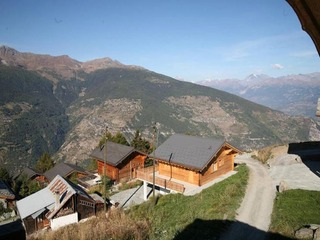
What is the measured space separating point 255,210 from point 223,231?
4.64 meters

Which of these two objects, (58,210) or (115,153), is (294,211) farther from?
(115,153)

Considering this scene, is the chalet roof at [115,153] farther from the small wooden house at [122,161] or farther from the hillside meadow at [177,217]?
the hillside meadow at [177,217]

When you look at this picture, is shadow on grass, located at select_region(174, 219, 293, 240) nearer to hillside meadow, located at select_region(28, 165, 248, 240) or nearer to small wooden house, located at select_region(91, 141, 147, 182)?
hillside meadow, located at select_region(28, 165, 248, 240)

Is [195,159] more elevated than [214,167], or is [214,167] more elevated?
[195,159]

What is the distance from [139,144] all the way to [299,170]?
35759mm

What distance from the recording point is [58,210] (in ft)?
110

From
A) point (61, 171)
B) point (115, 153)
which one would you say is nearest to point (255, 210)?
point (115, 153)

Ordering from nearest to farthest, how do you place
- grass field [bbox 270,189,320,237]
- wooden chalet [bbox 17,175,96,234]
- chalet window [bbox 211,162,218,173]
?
grass field [bbox 270,189,320,237], wooden chalet [bbox 17,175,96,234], chalet window [bbox 211,162,218,173]

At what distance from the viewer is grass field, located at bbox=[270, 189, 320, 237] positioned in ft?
62.7

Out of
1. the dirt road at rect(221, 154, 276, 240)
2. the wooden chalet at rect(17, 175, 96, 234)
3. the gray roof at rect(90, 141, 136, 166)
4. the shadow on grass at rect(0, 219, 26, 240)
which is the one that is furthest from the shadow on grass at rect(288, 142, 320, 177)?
the shadow on grass at rect(0, 219, 26, 240)

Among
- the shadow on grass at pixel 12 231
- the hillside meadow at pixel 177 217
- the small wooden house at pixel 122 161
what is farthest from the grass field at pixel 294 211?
the small wooden house at pixel 122 161

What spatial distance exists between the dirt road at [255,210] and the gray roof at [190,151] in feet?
17.4

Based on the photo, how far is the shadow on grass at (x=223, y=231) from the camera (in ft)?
62.3

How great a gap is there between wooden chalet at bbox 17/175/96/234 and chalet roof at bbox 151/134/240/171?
10.8 meters
